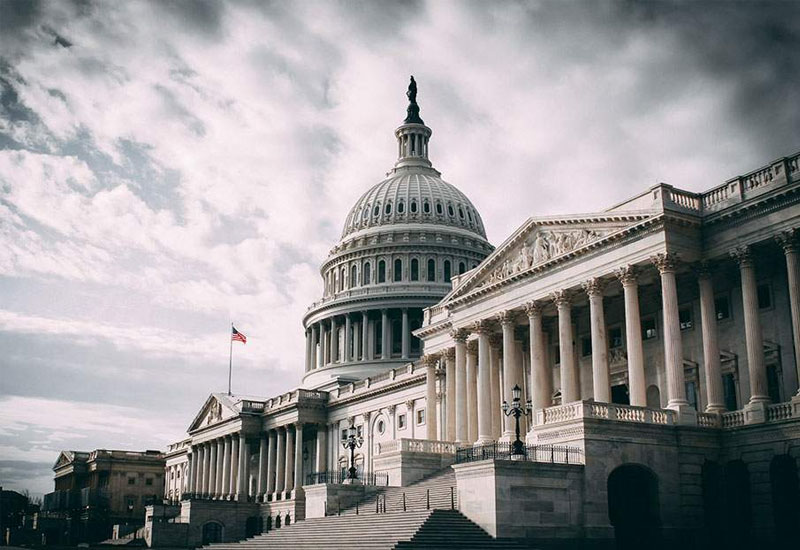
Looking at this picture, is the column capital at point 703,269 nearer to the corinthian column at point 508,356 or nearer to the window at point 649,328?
the window at point 649,328

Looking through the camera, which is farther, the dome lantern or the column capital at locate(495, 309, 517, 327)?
the dome lantern

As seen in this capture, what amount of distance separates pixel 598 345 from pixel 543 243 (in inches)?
309

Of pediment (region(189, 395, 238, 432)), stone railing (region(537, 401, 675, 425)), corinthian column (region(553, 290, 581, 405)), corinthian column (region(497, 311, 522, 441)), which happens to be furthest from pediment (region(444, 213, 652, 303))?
pediment (region(189, 395, 238, 432))

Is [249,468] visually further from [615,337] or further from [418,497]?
[615,337]

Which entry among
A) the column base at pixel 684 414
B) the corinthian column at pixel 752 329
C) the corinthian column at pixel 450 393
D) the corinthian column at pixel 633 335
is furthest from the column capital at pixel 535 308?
the corinthian column at pixel 450 393

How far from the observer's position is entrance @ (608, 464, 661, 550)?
44.2 metres

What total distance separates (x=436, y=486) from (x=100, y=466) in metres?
107

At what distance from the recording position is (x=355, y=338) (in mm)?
123562

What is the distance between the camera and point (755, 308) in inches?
1806

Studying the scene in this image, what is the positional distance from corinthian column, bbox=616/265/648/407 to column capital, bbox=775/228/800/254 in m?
7.76

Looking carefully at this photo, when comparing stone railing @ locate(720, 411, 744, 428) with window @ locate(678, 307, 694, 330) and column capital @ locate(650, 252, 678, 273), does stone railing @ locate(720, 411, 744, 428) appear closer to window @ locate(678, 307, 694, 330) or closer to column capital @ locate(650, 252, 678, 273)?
window @ locate(678, 307, 694, 330)

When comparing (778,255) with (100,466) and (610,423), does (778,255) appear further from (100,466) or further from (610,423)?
(100,466)

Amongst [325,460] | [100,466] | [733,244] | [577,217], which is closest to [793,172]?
[733,244]

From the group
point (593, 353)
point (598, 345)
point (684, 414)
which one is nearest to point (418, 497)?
point (593, 353)
